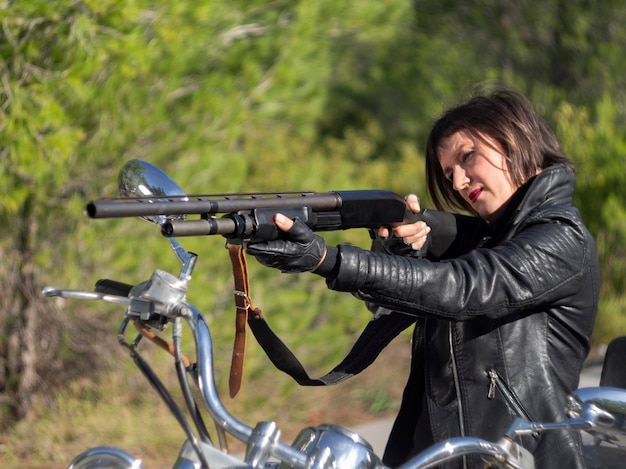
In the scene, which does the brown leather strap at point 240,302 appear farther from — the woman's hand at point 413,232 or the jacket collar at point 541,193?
the jacket collar at point 541,193

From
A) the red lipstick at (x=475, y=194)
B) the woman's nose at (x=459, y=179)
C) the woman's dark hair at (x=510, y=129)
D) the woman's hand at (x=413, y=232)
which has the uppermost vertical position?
the woman's dark hair at (x=510, y=129)

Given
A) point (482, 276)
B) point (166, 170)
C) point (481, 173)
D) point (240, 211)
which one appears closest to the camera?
point (240, 211)

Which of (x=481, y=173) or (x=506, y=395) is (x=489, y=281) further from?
(x=481, y=173)

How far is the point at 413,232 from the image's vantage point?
2.72 m

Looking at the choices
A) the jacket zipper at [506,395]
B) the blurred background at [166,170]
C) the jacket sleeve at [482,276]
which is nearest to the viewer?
the jacket sleeve at [482,276]

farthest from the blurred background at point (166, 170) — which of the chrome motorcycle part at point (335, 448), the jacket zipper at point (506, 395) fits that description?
the chrome motorcycle part at point (335, 448)

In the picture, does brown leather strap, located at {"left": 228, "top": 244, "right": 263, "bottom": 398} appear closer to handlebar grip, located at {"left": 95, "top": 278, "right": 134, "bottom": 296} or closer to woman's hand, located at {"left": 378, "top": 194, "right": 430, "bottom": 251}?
handlebar grip, located at {"left": 95, "top": 278, "right": 134, "bottom": 296}

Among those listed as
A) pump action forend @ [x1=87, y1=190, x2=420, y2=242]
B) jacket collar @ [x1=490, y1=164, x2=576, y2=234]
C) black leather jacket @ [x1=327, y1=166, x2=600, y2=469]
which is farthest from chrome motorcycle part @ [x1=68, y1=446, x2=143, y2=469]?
jacket collar @ [x1=490, y1=164, x2=576, y2=234]

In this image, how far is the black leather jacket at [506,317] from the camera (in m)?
2.19

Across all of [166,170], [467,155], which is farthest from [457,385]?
[166,170]

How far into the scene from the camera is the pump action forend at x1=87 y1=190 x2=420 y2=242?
1.76 meters

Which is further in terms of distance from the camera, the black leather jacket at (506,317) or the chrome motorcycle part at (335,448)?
the black leather jacket at (506,317)

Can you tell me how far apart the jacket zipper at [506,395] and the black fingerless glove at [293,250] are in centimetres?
68

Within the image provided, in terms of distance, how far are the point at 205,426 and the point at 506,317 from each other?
951mm
